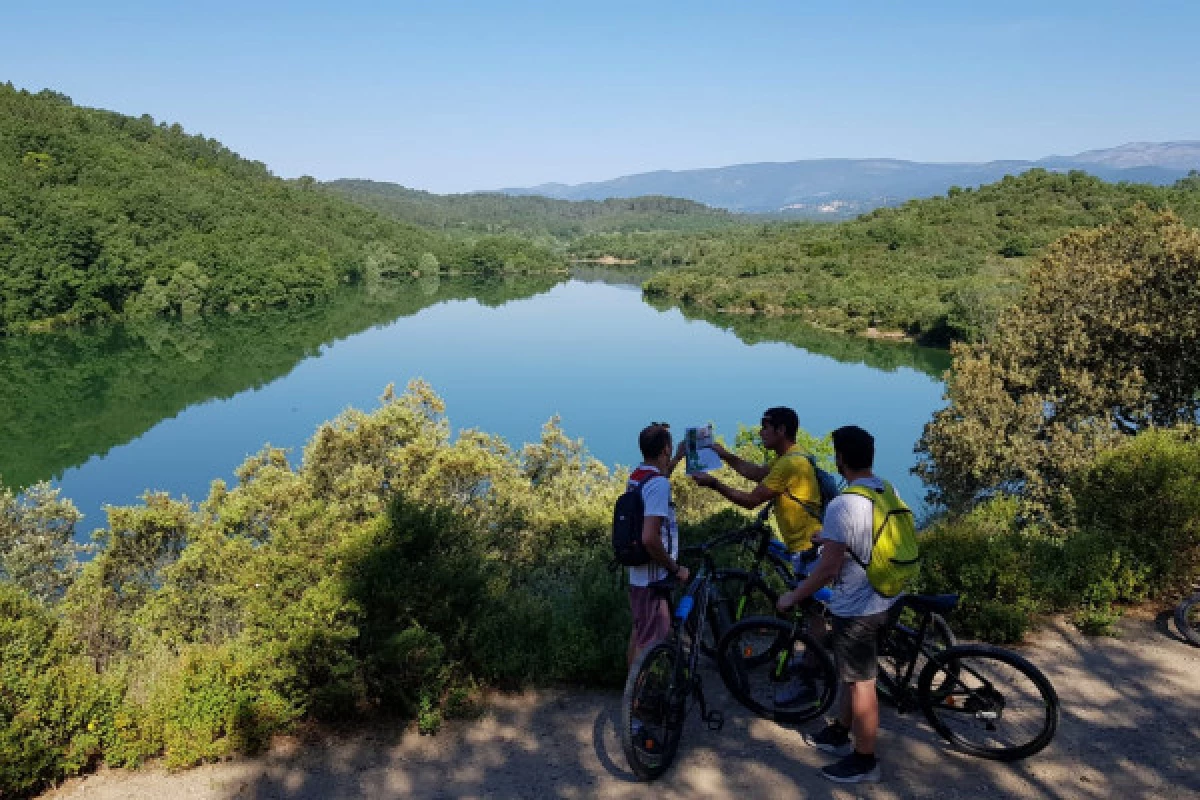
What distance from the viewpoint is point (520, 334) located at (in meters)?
74.2

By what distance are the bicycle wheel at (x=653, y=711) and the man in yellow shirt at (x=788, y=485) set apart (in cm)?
95

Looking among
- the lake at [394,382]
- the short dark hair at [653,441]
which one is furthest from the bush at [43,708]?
the lake at [394,382]

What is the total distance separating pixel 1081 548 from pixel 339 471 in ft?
48.6

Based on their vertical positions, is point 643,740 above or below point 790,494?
below

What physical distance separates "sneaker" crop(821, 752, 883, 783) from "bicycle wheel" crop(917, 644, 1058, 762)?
0.54 meters

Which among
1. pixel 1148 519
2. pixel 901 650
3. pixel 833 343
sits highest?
pixel 901 650

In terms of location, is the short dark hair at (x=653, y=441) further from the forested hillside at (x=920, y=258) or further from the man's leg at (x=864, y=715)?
the forested hillside at (x=920, y=258)

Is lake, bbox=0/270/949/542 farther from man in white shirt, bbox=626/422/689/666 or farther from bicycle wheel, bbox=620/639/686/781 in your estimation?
bicycle wheel, bbox=620/639/686/781

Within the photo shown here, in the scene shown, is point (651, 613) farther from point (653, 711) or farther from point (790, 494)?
point (790, 494)

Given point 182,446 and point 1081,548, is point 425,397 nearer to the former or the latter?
point 1081,548

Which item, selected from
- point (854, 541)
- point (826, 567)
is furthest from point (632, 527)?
point (854, 541)

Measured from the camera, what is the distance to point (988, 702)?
4051mm

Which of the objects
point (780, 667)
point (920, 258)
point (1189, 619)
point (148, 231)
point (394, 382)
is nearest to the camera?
point (780, 667)

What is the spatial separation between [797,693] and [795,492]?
1227mm
